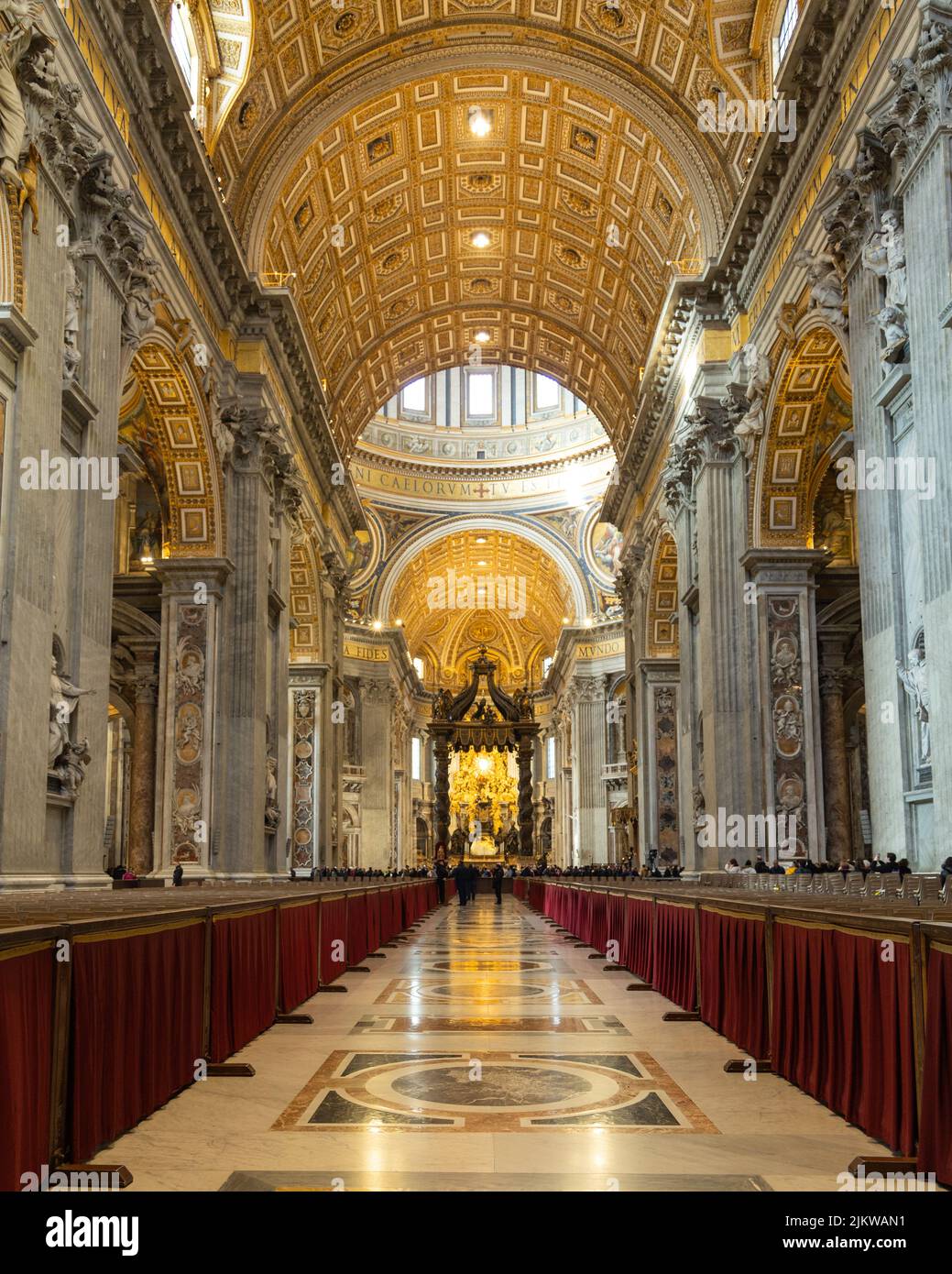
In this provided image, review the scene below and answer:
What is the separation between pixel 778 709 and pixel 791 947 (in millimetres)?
11021

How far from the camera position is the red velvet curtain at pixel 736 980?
5.71 metres

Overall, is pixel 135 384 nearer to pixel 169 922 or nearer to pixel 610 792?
pixel 169 922

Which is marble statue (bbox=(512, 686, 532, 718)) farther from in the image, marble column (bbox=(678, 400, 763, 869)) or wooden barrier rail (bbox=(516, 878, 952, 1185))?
wooden barrier rail (bbox=(516, 878, 952, 1185))

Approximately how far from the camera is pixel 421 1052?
19.6ft

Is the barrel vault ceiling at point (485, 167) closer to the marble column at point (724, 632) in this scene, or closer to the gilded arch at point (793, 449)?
the marble column at point (724, 632)

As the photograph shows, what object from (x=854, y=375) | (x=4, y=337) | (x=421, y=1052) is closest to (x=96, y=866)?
(x=4, y=337)

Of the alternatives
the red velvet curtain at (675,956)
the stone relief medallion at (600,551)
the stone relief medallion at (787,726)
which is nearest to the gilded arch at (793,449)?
the stone relief medallion at (787,726)

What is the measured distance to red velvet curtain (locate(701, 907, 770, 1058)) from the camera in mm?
5715

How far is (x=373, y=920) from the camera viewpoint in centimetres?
1279

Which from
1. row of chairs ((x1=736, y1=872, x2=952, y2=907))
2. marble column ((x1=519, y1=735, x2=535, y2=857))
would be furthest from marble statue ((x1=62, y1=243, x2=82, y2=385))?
marble column ((x1=519, y1=735, x2=535, y2=857))

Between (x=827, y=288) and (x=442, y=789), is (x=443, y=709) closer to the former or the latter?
(x=442, y=789)

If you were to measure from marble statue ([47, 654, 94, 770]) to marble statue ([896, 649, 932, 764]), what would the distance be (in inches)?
266

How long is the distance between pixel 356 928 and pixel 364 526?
68.2ft
